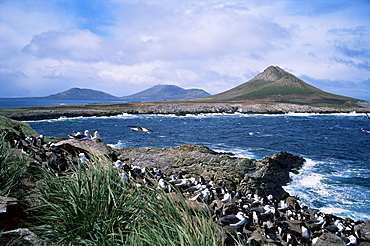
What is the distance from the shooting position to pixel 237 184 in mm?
13953

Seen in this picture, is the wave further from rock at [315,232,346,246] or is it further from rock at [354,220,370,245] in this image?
rock at [315,232,346,246]

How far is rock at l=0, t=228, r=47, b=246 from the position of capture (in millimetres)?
2701

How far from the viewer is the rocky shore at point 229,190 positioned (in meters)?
5.54

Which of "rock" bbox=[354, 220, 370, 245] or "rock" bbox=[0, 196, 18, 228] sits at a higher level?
"rock" bbox=[0, 196, 18, 228]

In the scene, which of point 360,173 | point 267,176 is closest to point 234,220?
point 267,176

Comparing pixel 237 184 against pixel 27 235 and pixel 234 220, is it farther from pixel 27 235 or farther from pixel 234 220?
pixel 27 235

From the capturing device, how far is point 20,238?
2719 millimetres

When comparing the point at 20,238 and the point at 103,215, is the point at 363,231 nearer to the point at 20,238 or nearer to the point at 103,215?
the point at 103,215

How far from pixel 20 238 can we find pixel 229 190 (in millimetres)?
10624

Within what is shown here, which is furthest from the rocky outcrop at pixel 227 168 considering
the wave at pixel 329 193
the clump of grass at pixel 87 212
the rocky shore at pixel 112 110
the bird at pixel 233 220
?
the rocky shore at pixel 112 110

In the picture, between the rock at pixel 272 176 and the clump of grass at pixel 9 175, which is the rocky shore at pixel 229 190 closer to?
the rock at pixel 272 176

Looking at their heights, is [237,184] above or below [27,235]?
below

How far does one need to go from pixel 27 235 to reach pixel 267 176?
1473cm

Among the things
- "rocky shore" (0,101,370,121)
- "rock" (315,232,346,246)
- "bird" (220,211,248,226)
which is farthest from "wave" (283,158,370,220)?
"rocky shore" (0,101,370,121)
